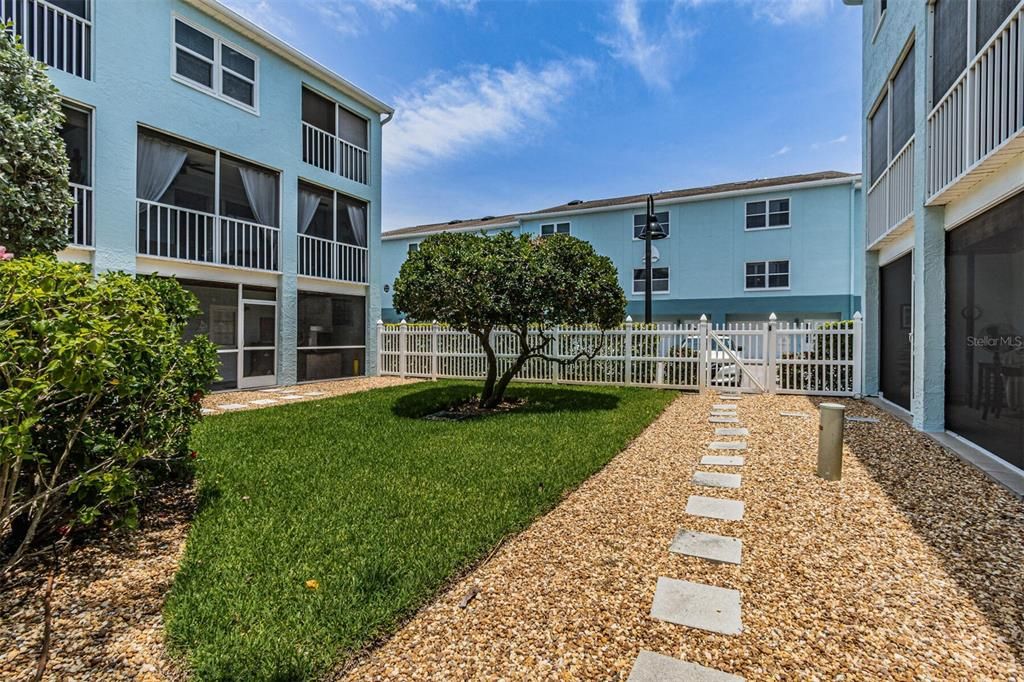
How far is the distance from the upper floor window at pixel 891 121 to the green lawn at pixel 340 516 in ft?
20.2

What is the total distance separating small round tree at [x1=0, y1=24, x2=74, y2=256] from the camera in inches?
192

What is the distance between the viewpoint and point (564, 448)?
5.69 m

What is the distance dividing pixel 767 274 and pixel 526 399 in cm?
1612

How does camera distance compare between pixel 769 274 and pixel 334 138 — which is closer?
pixel 334 138

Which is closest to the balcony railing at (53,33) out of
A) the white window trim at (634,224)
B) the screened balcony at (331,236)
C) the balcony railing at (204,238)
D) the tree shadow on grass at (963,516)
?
the balcony railing at (204,238)

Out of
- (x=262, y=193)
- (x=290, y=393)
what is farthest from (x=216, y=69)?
(x=290, y=393)

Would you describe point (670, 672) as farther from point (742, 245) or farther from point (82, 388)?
point (742, 245)

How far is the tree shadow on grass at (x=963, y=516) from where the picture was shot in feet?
8.49

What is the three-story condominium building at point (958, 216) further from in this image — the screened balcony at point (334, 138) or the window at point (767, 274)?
the window at point (767, 274)

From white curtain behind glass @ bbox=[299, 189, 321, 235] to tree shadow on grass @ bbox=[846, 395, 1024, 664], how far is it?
12.3 m

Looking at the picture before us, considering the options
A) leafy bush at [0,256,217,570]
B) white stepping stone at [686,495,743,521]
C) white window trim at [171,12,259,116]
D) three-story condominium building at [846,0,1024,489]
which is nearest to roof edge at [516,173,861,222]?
three-story condominium building at [846,0,1024,489]

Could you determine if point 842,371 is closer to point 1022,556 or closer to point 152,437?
point 1022,556

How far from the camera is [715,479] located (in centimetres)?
469

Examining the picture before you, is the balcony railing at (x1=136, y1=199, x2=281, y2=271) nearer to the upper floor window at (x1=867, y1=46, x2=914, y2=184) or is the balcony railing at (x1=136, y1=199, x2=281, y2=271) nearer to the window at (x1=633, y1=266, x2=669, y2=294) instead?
the upper floor window at (x1=867, y1=46, x2=914, y2=184)
